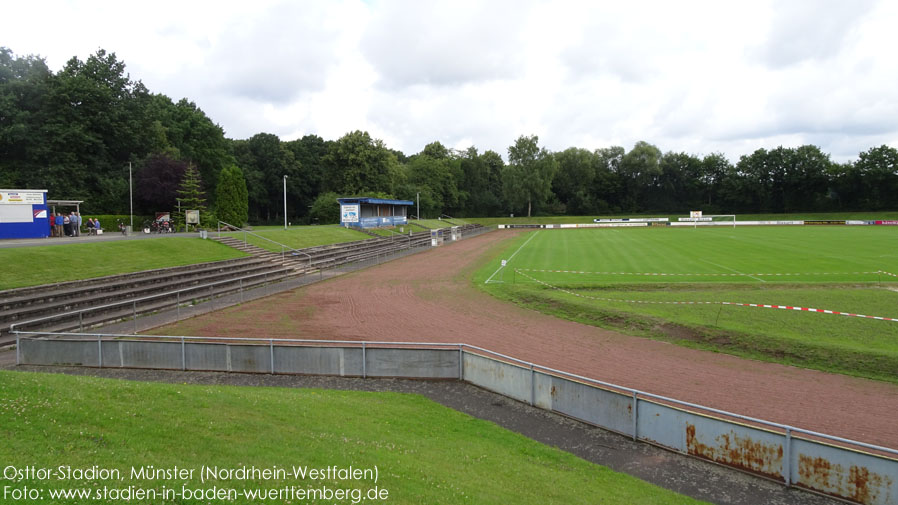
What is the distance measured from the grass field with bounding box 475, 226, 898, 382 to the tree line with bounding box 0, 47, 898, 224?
32742 mm

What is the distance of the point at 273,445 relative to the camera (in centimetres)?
704

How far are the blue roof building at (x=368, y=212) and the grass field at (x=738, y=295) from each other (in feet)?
70.5

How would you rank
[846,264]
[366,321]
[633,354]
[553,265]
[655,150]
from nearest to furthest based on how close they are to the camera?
[633,354] < [366,321] < [846,264] < [553,265] < [655,150]

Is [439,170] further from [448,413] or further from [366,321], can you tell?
[448,413]

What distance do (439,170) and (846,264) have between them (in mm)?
79529

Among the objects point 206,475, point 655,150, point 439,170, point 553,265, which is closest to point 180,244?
point 553,265

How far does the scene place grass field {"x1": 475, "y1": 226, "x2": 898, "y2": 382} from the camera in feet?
47.3

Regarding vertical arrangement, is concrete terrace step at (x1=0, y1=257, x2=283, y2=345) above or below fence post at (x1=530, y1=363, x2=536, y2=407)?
above

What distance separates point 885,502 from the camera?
7.06m

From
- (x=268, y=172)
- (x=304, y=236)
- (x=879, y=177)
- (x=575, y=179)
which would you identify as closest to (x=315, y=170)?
(x=268, y=172)

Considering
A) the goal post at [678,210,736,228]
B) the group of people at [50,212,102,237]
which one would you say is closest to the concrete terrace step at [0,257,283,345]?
the group of people at [50,212,102,237]

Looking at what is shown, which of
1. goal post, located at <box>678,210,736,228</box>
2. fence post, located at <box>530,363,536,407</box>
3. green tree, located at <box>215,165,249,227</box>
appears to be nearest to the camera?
fence post, located at <box>530,363,536,407</box>

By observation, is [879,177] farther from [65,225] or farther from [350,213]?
[65,225]

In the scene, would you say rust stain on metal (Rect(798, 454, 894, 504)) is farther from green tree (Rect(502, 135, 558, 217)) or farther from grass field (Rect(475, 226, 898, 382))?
green tree (Rect(502, 135, 558, 217))
